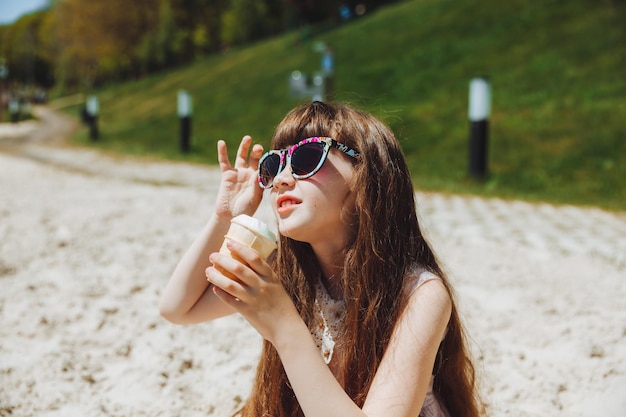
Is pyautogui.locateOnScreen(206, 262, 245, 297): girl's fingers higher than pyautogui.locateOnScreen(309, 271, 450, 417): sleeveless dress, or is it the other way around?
pyautogui.locateOnScreen(206, 262, 245, 297): girl's fingers

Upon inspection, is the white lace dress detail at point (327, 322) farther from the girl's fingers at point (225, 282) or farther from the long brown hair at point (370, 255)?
the girl's fingers at point (225, 282)

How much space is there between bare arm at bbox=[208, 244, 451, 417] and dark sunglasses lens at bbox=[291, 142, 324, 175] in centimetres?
31

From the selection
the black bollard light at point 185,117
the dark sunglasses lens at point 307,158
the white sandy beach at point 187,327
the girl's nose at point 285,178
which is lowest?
the white sandy beach at point 187,327

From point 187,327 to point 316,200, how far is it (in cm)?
167

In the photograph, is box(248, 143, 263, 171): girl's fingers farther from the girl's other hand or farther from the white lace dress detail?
the girl's other hand

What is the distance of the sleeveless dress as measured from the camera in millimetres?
1714

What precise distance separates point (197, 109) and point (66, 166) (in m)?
8.67

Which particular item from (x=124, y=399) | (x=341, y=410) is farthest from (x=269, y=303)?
(x=124, y=399)

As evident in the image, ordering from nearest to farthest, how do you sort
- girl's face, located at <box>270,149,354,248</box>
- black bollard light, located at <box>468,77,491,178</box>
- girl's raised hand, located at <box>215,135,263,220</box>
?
girl's face, located at <box>270,149,354,248</box> < girl's raised hand, located at <box>215,135,263,220</box> < black bollard light, located at <box>468,77,491,178</box>

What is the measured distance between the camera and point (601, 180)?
759 cm

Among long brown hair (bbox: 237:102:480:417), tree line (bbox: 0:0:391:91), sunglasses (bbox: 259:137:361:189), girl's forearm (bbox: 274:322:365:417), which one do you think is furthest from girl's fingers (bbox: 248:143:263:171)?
tree line (bbox: 0:0:391:91)

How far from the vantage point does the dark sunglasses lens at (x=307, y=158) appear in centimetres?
160

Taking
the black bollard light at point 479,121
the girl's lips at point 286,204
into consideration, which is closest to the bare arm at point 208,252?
the girl's lips at point 286,204

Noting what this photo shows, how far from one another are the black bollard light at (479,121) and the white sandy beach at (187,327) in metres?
2.20
